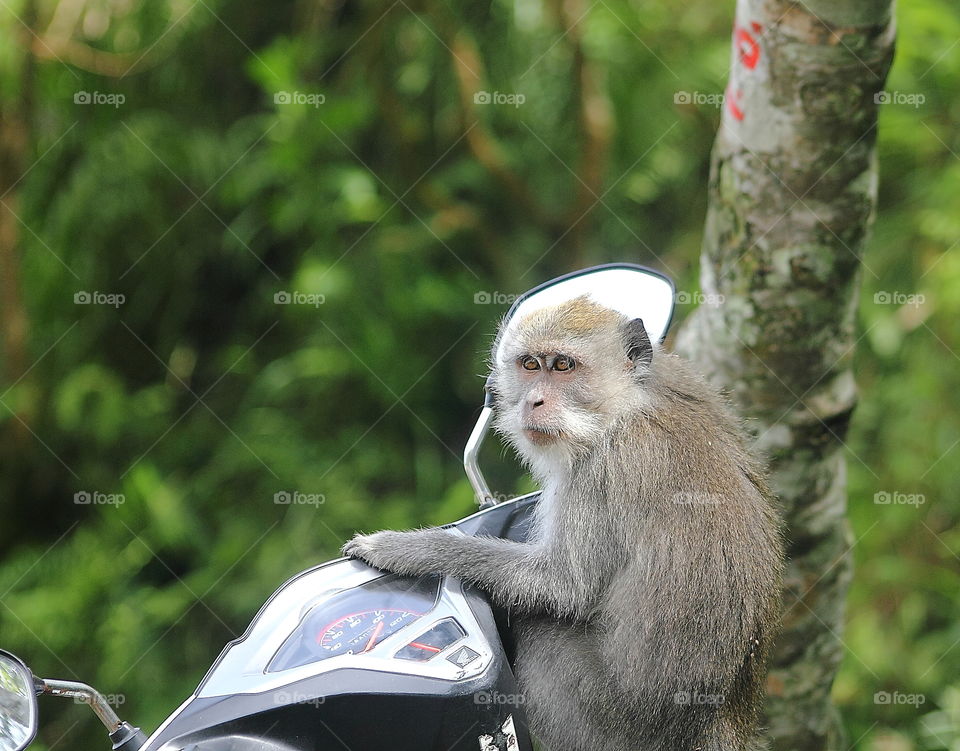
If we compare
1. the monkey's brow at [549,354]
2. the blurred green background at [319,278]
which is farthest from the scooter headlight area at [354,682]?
the blurred green background at [319,278]

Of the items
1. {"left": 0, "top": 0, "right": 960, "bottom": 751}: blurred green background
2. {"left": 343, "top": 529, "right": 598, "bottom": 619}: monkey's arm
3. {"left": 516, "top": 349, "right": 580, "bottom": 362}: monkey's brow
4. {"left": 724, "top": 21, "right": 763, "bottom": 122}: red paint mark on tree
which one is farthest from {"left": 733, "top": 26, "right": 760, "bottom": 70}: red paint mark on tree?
{"left": 0, "top": 0, "right": 960, "bottom": 751}: blurred green background

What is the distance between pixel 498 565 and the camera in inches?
113

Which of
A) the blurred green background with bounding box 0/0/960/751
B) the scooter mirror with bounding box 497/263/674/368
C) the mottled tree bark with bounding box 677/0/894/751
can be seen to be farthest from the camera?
the blurred green background with bounding box 0/0/960/751

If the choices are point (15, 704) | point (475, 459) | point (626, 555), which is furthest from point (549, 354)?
point (15, 704)

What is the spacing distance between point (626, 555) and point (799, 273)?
67.1 inches

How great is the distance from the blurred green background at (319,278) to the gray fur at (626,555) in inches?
123

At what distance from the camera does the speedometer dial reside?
86.3 inches

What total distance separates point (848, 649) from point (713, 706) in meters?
4.19

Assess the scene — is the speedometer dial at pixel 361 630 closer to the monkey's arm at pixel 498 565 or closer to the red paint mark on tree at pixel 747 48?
the monkey's arm at pixel 498 565

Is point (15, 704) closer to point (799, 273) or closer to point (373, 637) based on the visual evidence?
point (373, 637)

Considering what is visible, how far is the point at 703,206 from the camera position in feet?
23.7

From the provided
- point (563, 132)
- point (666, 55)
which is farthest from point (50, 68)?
point (666, 55)

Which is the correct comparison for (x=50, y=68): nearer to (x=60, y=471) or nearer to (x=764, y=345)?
(x=60, y=471)

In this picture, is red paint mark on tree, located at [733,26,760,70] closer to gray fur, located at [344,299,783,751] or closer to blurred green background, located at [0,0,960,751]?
gray fur, located at [344,299,783,751]
